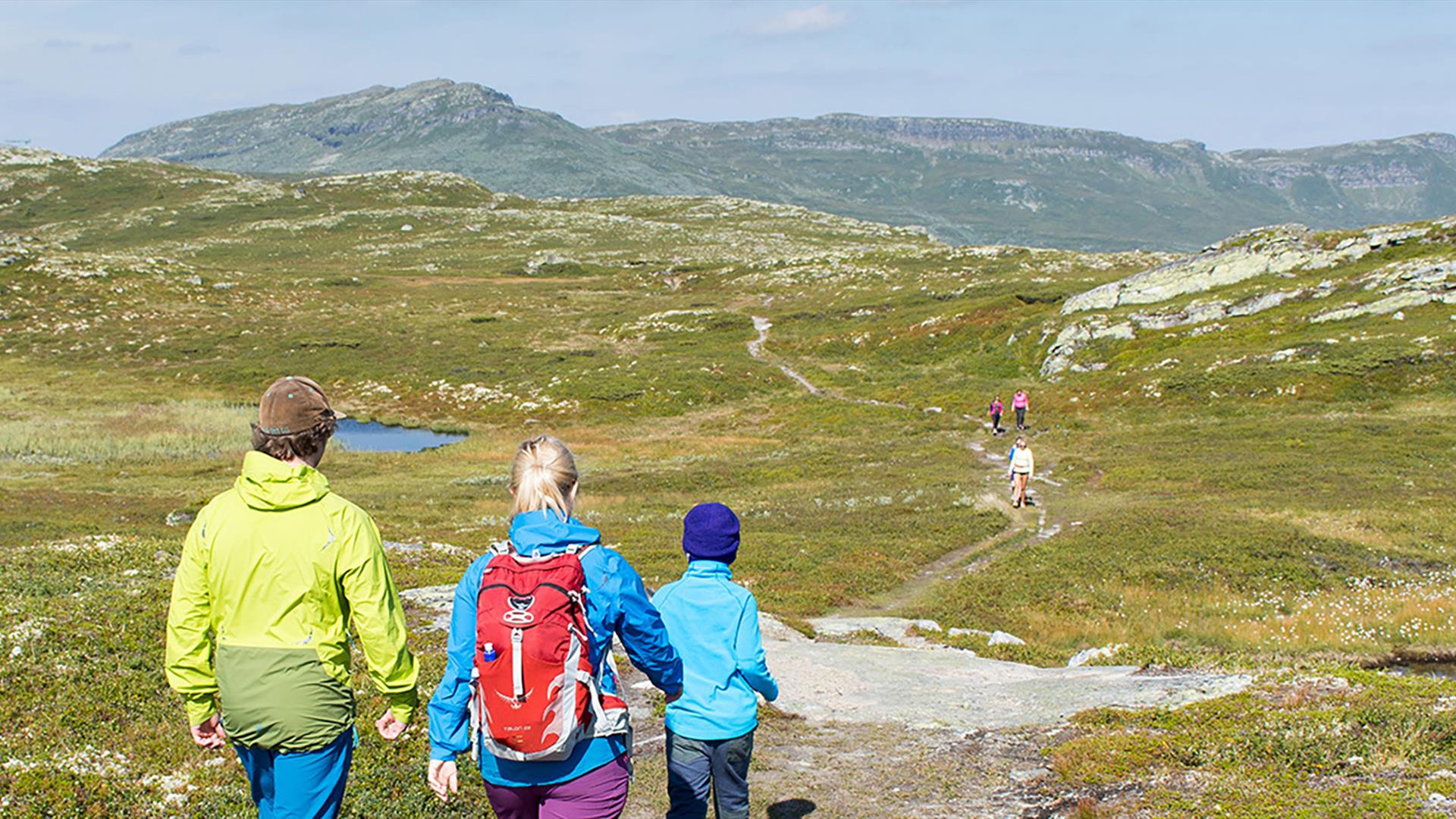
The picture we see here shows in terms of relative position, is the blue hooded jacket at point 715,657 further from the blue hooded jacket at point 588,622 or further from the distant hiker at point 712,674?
the blue hooded jacket at point 588,622

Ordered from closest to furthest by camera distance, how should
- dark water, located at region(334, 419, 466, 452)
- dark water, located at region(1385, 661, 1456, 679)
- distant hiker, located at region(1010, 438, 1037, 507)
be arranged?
dark water, located at region(1385, 661, 1456, 679) → distant hiker, located at region(1010, 438, 1037, 507) → dark water, located at region(334, 419, 466, 452)

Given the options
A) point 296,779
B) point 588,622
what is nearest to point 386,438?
point 296,779

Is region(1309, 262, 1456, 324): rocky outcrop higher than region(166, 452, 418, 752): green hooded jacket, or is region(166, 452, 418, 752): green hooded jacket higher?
region(1309, 262, 1456, 324): rocky outcrop

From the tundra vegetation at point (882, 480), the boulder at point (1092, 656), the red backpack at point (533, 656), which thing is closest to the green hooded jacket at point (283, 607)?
the red backpack at point (533, 656)

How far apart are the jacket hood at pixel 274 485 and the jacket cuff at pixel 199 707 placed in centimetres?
130

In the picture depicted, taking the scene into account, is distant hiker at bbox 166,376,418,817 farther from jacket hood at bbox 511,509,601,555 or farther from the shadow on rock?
the shadow on rock

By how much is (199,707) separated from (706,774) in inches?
136

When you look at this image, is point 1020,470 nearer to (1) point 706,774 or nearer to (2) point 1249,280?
(1) point 706,774

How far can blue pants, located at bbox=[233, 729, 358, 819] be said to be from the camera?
5738 mm

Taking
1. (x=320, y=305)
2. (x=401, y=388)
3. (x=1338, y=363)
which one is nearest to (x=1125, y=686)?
(x=1338, y=363)

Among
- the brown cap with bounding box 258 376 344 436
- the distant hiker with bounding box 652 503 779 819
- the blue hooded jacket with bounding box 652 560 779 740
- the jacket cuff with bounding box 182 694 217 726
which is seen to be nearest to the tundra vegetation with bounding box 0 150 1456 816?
the distant hiker with bounding box 652 503 779 819

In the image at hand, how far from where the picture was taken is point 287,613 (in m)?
5.65

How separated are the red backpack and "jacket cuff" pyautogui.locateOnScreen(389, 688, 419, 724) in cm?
65

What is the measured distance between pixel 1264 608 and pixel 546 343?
83.9 meters
